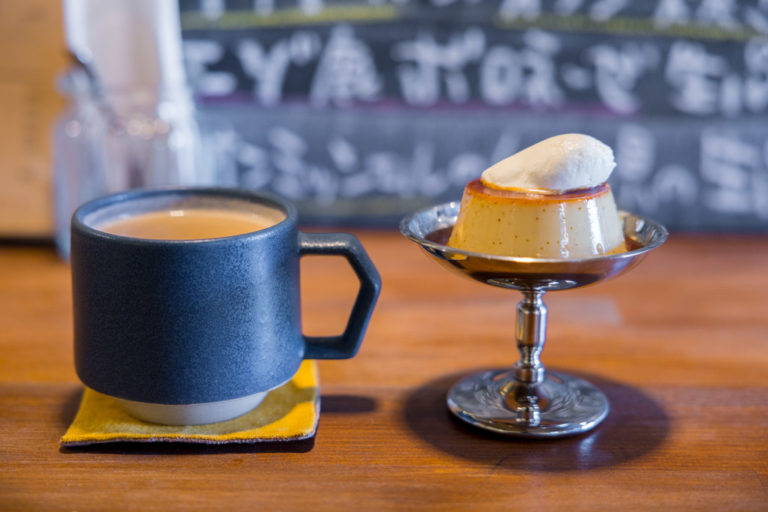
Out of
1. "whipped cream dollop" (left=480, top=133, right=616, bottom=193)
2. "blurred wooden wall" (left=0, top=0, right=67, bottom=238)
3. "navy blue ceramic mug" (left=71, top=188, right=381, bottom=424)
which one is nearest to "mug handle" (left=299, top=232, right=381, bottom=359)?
"navy blue ceramic mug" (left=71, top=188, right=381, bottom=424)

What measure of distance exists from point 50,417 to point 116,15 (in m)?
0.50

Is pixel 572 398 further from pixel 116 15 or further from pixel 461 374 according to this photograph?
pixel 116 15

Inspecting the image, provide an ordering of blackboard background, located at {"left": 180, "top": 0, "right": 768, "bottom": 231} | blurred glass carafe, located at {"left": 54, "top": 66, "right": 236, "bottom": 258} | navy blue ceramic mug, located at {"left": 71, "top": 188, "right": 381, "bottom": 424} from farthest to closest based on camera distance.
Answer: blackboard background, located at {"left": 180, "top": 0, "right": 768, "bottom": 231}, blurred glass carafe, located at {"left": 54, "top": 66, "right": 236, "bottom": 258}, navy blue ceramic mug, located at {"left": 71, "top": 188, "right": 381, "bottom": 424}

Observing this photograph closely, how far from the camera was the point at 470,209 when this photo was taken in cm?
55

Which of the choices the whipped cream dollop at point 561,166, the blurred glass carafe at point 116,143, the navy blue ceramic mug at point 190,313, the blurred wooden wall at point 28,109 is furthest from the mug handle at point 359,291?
the blurred wooden wall at point 28,109

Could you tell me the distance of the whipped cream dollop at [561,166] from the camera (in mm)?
516

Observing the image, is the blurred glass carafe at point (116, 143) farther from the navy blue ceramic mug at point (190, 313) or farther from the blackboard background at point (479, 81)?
the navy blue ceramic mug at point (190, 313)

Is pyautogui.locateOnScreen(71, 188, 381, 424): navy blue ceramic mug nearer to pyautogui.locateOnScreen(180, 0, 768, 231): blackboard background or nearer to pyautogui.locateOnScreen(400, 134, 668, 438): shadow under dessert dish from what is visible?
pyautogui.locateOnScreen(400, 134, 668, 438): shadow under dessert dish

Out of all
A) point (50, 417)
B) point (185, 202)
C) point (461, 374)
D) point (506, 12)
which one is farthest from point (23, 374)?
point (506, 12)

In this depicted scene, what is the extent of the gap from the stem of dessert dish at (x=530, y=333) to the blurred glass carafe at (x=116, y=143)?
512 millimetres

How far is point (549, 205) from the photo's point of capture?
1.68 ft

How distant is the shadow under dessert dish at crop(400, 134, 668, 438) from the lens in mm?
501

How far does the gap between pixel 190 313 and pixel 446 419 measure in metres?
0.20

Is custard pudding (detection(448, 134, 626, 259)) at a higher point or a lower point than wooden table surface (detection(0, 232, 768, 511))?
higher
